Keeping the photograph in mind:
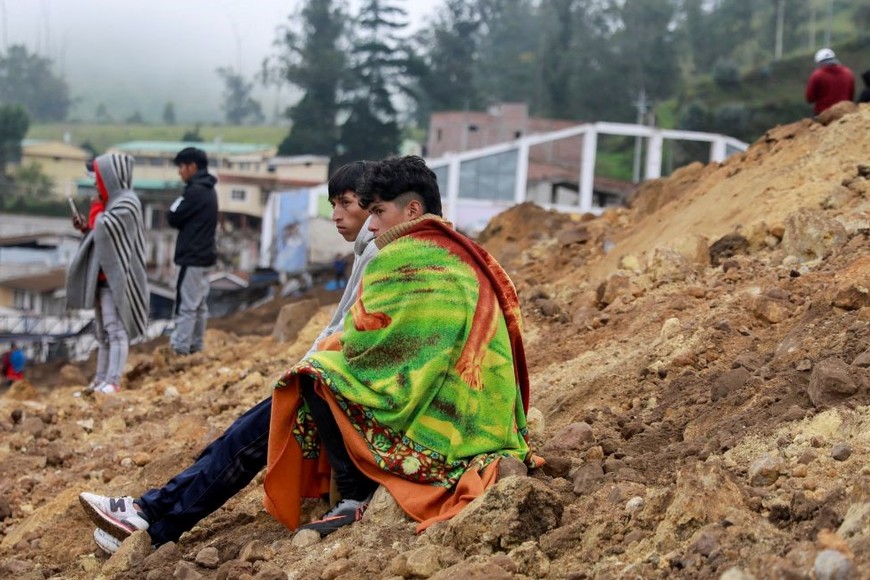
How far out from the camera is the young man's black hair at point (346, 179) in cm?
465

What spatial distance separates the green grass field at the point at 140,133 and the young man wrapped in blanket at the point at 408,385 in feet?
239

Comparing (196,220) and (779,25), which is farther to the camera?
(779,25)

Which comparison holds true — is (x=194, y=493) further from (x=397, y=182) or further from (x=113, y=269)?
(x=113, y=269)

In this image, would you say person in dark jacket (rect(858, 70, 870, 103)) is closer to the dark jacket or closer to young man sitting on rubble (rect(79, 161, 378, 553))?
the dark jacket

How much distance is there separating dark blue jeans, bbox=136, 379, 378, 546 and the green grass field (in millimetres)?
72655

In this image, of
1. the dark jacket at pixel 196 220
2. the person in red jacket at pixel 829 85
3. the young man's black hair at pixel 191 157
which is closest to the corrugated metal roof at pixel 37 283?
the dark jacket at pixel 196 220

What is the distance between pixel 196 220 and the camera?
28.1ft

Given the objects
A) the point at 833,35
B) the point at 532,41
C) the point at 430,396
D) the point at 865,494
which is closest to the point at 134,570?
the point at 430,396

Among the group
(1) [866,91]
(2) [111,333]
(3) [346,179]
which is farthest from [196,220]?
(1) [866,91]

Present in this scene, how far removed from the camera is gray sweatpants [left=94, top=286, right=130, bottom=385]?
25.7ft

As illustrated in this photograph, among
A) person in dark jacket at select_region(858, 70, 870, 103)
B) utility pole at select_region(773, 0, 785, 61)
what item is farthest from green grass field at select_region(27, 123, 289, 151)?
person in dark jacket at select_region(858, 70, 870, 103)

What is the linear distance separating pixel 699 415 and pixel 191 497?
1.85 m

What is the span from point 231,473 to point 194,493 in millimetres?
168

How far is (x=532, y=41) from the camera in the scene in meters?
66.5
